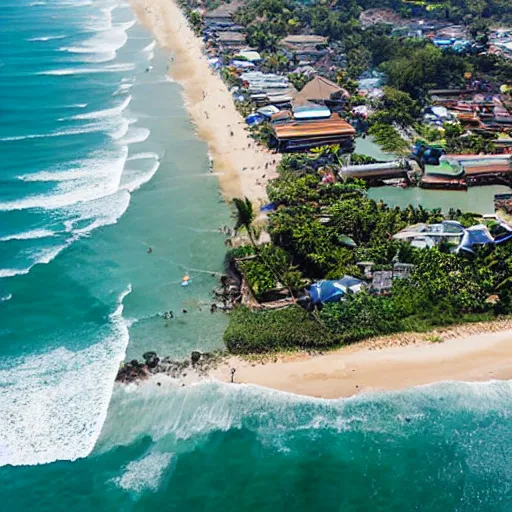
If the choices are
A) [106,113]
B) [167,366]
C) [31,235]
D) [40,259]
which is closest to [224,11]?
[106,113]

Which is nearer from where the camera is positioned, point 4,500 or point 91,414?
point 4,500

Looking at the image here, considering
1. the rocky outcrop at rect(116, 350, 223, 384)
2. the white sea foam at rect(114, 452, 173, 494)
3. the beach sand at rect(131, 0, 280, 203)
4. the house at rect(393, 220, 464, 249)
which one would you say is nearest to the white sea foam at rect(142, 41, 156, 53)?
the beach sand at rect(131, 0, 280, 203)

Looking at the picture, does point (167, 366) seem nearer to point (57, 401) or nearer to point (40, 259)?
point (57, 401)

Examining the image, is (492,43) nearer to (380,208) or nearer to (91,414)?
(380,208)

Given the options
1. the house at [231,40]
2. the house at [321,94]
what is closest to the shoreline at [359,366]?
the house at [321,94]

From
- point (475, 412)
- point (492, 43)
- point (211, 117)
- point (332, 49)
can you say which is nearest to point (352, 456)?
point (475, 412)

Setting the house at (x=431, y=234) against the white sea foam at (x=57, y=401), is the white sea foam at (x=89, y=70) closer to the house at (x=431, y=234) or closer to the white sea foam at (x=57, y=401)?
the white sea foam at (x=57, y=401)
